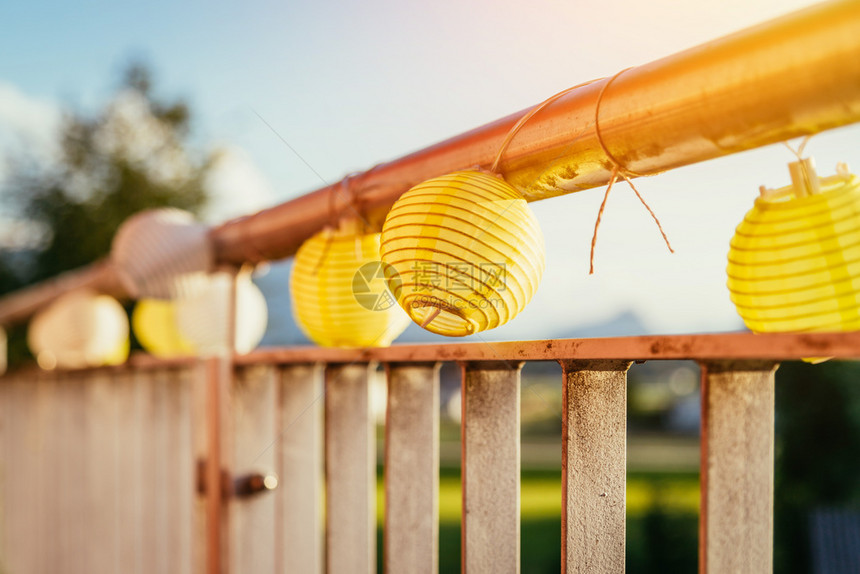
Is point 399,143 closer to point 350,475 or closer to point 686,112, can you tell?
point 350,475

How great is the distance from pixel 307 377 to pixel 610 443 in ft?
2.33

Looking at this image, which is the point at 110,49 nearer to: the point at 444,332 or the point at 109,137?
the point at 109,137

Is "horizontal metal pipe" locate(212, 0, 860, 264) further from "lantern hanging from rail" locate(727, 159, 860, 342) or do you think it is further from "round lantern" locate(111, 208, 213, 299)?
"round lantern" locate(111, 208, 213, 299)

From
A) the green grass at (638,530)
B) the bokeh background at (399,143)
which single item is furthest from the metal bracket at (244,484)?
the green grass at (638,530)

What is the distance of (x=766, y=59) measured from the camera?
1.86 ft

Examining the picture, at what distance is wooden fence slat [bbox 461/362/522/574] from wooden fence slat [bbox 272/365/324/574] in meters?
0.47

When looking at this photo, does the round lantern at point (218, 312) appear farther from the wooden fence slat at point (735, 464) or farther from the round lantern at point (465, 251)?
the wooden fence slat at point (735, 464)

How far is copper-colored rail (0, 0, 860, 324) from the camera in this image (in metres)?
0.54

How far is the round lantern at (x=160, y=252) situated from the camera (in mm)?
1583

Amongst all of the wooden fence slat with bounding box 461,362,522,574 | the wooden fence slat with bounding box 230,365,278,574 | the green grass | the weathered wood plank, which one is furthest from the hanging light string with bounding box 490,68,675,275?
the green grass

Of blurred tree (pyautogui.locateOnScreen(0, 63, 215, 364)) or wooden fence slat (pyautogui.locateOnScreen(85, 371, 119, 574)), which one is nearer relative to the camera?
wooden fence slat (pyautogui.locateOnScreen(85, 371, 119, 574))

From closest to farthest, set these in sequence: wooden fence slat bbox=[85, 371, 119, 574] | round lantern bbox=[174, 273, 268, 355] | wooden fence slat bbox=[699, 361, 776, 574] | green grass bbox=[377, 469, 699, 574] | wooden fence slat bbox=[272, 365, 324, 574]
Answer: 1. wooden fence slat bbox=[699, 361, 776, 574]
2. wooden fence slat bbox=[272, 365, 324, 574]
3. round lantern bbox=[174, 273, 268, 355]
4. wooden fence slat bbox=[85, 371, 119, 574]
5. green grass bbox=[377, 469, 699, 574]

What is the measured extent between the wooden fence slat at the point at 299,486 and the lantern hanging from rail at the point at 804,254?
85 cm

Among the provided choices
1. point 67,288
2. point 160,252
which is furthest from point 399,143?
point 67,288
